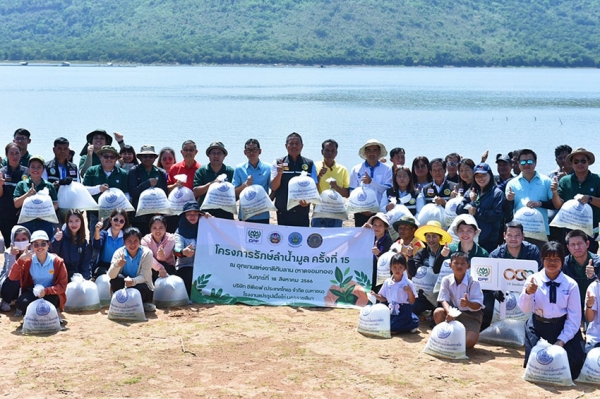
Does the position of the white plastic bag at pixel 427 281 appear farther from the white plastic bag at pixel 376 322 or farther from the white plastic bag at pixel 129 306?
the white plastic bag at pixel 129 306

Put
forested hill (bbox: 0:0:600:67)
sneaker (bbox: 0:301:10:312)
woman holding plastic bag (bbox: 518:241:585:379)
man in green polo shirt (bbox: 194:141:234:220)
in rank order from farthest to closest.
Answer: forested hill (bbox: 0:0:600:67)
man in green polo shirt (bbox: 194:141:234:220)
sneaker (bbox: 0:301:10:312)
woman holding plastic bag (bbox: 518:241:585:379)

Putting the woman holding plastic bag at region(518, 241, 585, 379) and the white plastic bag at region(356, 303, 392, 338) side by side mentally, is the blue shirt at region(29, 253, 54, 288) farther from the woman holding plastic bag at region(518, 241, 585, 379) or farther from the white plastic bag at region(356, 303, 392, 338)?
the woman holding plastic bag at region(518, 241, 585, 379)

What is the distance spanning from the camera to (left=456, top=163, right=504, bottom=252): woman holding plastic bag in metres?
10.8

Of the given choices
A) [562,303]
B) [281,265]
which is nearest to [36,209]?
[281,265]

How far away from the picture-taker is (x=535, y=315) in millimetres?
8648

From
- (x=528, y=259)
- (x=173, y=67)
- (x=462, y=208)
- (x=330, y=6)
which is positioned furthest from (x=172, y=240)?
(x=330, y=6)

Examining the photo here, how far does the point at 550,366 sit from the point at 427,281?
7.17 feet

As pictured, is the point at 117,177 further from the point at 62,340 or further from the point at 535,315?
the point at 535,315

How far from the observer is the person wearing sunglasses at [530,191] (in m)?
11.1

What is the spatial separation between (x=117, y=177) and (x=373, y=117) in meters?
33.4

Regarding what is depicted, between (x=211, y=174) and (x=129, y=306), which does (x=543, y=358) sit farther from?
(x=211, y=174)

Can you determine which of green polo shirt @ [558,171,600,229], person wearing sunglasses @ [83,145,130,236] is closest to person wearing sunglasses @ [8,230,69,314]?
person wearing sunglasses @ [83,145,130,236]

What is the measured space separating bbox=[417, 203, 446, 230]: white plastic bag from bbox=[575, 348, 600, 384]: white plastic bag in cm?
305

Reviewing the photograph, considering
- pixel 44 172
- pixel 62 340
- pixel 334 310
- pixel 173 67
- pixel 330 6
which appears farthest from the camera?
pixel 330 6
